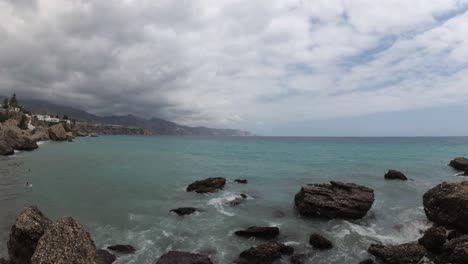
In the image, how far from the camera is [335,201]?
28.8 m

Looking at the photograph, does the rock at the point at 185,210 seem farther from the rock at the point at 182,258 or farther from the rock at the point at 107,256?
the rock at the point at 107,256

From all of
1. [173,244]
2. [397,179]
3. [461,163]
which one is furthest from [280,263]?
[461,163]

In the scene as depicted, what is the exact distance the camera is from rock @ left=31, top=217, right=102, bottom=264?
1313 cm

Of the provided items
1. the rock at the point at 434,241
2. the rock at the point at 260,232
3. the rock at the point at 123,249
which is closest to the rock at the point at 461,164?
the rock at the point at 434,241

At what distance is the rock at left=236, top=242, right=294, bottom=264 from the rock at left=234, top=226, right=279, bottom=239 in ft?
9.68

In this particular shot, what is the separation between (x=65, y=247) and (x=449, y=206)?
Result: 27.0m

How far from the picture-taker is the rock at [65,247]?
43.1 feet

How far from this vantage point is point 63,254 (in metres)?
13.3

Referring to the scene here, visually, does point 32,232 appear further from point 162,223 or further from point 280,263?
point 280,263

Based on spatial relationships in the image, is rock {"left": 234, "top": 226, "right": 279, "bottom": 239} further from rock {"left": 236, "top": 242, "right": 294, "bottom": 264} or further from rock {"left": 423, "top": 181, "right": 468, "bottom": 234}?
rock {"left": 423, "top": 181, "right": 468, "bottom": 234}

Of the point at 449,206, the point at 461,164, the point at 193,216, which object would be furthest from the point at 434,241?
the point at 461,164

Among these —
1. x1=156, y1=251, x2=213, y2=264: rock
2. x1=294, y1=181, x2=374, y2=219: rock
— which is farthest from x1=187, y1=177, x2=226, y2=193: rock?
x1=156, y1=251, x2=213, y2=264: rock

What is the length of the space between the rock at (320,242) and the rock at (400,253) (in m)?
2.90

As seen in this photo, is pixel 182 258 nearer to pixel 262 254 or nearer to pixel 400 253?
pixel 262 254
